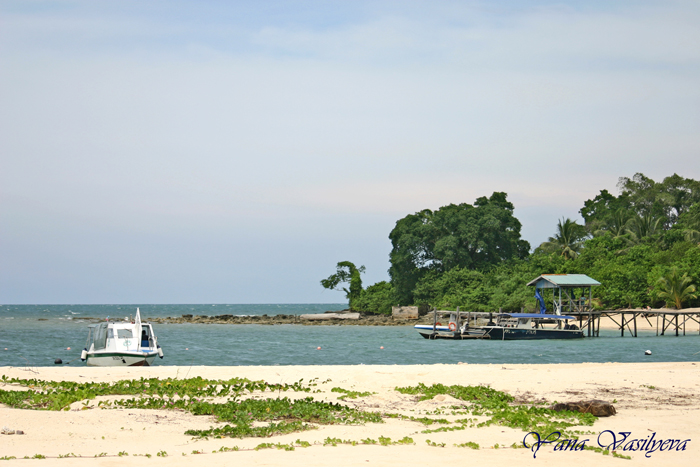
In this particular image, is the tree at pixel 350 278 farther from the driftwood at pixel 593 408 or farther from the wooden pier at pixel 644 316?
the driftwood at pixel 593 408

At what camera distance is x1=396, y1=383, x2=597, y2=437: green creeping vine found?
1088cm

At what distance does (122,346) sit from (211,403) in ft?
49.1

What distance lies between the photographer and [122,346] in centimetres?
2603

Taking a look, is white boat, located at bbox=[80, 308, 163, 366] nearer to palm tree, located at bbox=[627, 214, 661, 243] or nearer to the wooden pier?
the wooden pier

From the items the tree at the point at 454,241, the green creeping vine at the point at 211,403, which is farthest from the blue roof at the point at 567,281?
the green creeping vine at the point at 211,403

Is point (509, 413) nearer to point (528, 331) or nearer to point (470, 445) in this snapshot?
point (470, 445)

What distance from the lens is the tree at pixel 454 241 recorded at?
76.4 metres

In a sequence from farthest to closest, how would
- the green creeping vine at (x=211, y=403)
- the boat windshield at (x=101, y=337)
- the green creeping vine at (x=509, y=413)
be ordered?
the boat windshield at (x=101, y=337) → the green creeping vine at (x=509, y=413) → the green creeping vine at (x=211, y=403)

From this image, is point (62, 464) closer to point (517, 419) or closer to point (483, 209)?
point (517, 419)

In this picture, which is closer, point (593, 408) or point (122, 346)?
point (593, 408)

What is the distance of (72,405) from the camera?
11867 millimetres

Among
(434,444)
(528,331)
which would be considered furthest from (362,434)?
(528,331)

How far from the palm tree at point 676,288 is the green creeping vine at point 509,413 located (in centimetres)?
4973

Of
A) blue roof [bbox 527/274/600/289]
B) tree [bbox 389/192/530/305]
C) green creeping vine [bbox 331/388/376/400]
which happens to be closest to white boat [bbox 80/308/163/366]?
green creeping vine [bbox 331/388/376/400]
